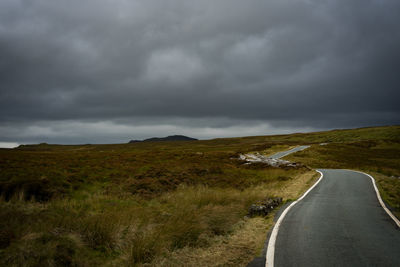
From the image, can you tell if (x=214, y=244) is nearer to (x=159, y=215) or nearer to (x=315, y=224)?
(x=159, y=215)

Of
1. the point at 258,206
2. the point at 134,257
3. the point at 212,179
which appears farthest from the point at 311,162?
the point at 134,257

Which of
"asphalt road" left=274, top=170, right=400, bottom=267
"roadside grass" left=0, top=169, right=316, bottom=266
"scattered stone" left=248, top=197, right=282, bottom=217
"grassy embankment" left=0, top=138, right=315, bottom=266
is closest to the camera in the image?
"roadside grass" left=0, top=169, right=316, bottom=266

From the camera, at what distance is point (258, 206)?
10672mm

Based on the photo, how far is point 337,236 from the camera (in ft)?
24.5

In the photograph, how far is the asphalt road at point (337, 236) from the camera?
5.81 meters

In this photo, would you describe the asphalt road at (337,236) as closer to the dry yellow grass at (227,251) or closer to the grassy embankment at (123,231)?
the dry yellow grass at (227,251)

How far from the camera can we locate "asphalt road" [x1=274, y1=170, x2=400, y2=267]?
5.81m

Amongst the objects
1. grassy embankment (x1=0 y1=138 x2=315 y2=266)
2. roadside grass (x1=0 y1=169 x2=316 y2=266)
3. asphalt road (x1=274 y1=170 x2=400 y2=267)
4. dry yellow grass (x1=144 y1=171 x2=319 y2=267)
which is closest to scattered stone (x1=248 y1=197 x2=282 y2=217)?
grassy embankment (x1=0 y1=138 x2=315 y2=266)

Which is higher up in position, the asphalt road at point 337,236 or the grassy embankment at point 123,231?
the grassy embankment at point 123,231

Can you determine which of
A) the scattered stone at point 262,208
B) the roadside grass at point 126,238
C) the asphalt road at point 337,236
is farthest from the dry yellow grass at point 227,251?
the scattered stone at point 262,208

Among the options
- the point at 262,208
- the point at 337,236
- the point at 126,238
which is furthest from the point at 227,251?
the point at 262,208

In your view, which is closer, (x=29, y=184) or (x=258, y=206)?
(x=258, y=206)

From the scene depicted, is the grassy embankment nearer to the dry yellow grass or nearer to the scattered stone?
the dry yellow grass

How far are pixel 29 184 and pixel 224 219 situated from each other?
10797mm
